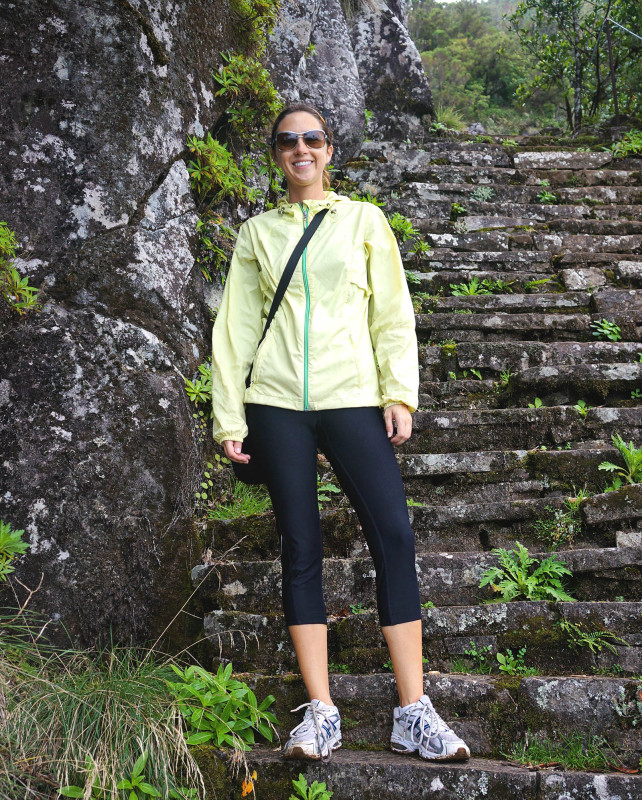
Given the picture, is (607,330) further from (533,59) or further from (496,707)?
(533,59)

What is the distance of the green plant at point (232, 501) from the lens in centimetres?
359

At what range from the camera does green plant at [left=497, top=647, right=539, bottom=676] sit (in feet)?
8.89

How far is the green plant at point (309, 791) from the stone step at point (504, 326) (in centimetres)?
332

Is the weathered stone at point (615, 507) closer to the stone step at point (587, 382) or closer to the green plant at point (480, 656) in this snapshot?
the green plant at point (480, 656)

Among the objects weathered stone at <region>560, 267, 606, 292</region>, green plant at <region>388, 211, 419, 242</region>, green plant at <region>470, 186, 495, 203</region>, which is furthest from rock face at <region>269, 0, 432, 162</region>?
weathered stone at <region>560, 267, 606, 292</region>

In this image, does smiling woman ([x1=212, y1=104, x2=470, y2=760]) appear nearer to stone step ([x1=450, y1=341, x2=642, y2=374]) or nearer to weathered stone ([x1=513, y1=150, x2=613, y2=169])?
stone step ([x1=450, y1=341, x2=642, y2=374])

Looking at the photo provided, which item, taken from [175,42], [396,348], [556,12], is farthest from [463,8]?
[396,348]

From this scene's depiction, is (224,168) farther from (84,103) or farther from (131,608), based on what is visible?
(131,608)

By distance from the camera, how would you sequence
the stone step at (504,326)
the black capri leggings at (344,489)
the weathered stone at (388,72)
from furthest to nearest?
the weathered stone at (388,72), the stone step at (504,326), the black capri leggings at (344,489)

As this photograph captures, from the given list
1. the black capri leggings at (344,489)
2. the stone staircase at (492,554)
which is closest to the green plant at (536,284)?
the stone staircase at (492,554)

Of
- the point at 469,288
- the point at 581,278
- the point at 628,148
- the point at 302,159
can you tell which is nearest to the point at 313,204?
the point at 302,159

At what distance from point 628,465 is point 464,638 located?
1.36 m

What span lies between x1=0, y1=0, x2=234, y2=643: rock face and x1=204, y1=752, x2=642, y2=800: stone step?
110cm

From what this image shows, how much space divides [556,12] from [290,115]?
1192cm
